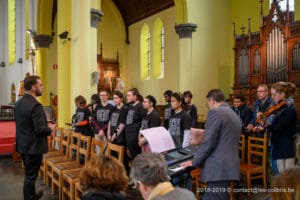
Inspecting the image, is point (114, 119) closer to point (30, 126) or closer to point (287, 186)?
point (30, 126)

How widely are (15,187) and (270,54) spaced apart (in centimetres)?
729

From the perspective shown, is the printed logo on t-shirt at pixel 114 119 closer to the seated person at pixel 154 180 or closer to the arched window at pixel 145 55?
the seated person at pixel 154 180

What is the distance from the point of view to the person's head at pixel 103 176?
2004 mm

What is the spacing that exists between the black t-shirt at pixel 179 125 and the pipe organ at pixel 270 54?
17.0ft

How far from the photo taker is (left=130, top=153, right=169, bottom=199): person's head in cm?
199

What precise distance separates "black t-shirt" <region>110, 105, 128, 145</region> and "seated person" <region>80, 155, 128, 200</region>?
3.45m

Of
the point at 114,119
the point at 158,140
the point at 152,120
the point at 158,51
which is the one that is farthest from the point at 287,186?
the point at 158,51

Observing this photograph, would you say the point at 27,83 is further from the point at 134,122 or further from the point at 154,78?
the point at 154,78

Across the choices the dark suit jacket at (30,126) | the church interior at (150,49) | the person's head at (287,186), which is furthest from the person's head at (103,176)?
the church interior at (150,49)

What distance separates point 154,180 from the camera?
6.53 feet

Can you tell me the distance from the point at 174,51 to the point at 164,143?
10037 millimetres

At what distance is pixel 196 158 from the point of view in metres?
3.02

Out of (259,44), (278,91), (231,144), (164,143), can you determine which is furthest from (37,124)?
(259,44)

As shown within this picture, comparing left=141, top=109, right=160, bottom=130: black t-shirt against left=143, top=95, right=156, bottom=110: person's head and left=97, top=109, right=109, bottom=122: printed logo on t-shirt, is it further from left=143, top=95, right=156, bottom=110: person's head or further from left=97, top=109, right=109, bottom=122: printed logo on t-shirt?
left=97, top=109, right=109, bottom=122: printed logo on t-shirt
